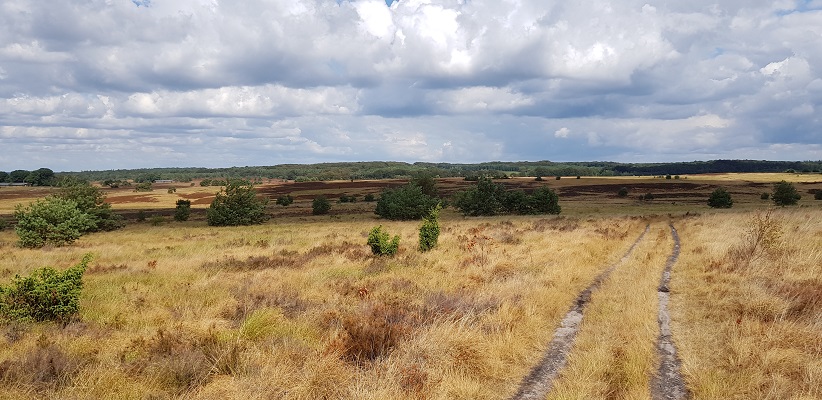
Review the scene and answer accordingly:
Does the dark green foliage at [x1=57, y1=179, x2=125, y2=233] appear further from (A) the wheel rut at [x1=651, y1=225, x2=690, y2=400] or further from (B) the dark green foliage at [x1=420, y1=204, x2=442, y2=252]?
(A) the wheel rut at [x1=651, y1=225, x2=690, y2=400]

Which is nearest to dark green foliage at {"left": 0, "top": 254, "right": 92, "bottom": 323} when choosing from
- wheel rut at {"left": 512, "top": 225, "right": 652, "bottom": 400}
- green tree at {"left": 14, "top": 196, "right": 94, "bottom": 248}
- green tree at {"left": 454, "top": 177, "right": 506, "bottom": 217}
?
wheel rut at {"left": 512, "top": 225, "right": 652, "bottom": 400}

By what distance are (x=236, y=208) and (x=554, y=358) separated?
4875 cm

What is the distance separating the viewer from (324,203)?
222 ft

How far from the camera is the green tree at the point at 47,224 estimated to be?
3008 centimetres

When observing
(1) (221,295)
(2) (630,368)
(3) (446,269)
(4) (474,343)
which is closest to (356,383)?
(4) (474,343)

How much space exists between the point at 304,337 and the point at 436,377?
292 centimetres

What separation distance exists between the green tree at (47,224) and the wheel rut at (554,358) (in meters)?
33.3

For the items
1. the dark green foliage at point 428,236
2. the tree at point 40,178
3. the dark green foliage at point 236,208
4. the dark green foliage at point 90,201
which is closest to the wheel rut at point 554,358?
the dark green foliage at point 428,236

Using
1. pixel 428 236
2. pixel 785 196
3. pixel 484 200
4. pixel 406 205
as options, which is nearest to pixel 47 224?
pixel 428 236

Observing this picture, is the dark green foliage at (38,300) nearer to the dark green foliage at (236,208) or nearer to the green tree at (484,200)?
the dark green foliage at (236,208)

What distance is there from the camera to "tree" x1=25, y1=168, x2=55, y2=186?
592 feet

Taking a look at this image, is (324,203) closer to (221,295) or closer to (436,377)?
(221,295)

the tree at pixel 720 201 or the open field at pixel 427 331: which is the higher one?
the open field at pixel 427 331

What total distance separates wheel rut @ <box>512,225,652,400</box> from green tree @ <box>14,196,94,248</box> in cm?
3331
